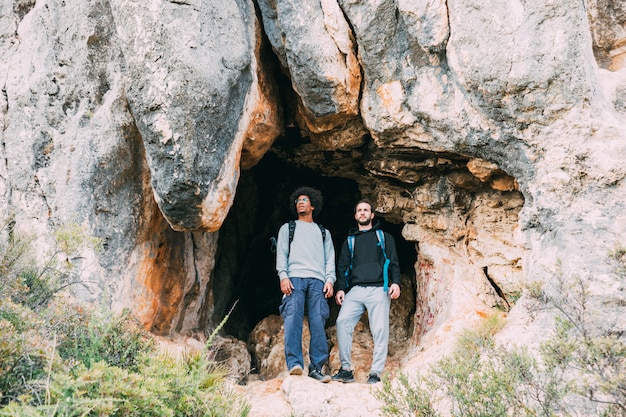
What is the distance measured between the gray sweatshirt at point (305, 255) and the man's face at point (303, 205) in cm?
17

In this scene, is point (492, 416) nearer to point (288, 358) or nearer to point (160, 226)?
point (288, 358)

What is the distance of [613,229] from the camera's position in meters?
4.42

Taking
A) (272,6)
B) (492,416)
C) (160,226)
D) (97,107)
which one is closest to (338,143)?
(272,6)

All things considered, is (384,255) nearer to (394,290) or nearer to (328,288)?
(394,290)

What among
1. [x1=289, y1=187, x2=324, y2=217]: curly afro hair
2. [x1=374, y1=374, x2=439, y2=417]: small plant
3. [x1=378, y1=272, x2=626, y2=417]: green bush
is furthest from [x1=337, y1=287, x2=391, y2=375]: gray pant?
[x1=374, y1=374, x2=439, y2=417]: small plant

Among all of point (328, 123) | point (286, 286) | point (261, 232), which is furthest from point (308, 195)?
point (261, 232)

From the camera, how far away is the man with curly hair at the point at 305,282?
5195 mm

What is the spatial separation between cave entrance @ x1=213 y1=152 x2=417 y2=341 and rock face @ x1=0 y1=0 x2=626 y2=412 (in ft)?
6.09

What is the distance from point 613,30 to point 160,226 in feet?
17.3

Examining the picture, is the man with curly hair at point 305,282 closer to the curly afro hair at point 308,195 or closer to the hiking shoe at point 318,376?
the hiking shoe at point 318,376

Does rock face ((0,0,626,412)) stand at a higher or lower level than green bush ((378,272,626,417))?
higher

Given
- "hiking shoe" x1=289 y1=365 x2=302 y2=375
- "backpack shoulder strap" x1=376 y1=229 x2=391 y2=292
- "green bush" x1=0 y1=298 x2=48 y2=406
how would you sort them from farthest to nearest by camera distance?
"backpack shoulder strap" x1=376 y1=229 x2=391 y2=292, "hiking shoe" x1=289 y1=365 x2=302 y2=375, "green bush" x1=0 y1=298 x2=48 y2=406

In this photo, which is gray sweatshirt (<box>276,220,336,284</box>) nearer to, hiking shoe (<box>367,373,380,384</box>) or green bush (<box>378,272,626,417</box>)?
hiking shoe (<box>367,373,380,384</box>)

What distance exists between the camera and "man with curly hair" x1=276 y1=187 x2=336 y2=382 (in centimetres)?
520
